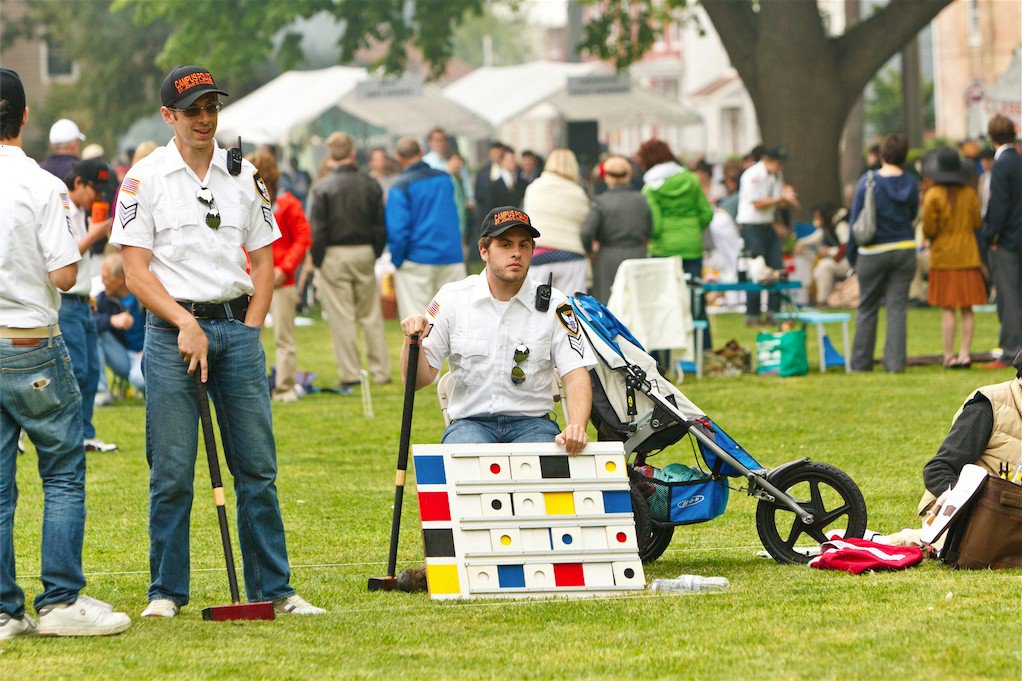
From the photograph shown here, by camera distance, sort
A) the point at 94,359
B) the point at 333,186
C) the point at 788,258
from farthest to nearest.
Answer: the point at 788,258, the point at 333,186, the point at 94,359

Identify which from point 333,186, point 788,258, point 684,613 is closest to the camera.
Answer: point 684,613

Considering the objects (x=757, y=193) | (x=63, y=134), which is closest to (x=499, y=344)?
(x=63, y=134)

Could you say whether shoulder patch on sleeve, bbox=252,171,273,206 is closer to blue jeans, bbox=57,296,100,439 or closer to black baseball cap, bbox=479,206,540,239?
black baseball cap, bbox=479,206,540,239

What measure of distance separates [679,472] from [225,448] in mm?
2128

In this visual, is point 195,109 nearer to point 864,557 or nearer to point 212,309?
point 212,309

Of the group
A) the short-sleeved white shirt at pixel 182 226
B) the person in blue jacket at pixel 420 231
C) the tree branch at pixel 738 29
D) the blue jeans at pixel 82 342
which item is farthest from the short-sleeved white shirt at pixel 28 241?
the tree branch at pixel 738 29

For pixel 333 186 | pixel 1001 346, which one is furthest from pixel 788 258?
pixel 333 186

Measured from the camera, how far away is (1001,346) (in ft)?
49.9

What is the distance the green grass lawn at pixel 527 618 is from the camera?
18.1ft

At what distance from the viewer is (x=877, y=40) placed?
24.3m

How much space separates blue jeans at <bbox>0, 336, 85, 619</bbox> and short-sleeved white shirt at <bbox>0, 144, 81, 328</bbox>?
13 cm

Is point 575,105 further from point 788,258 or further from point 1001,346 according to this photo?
point 1001,346

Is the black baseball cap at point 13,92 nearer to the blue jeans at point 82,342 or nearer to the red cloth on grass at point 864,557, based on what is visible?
the red cloth on grass at point 864,557

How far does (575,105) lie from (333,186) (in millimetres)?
19524
